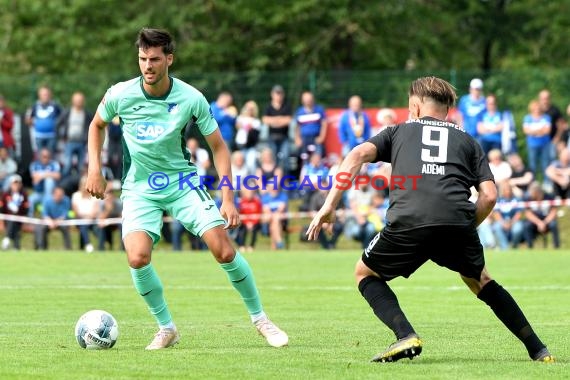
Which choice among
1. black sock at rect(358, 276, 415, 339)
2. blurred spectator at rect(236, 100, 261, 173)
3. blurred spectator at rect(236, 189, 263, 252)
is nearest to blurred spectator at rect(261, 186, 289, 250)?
blurred spectator at rect(236, 189, 263, 252)

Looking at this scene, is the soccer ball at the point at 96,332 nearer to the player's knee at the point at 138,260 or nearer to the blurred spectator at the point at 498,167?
the player's knee at the point at 138,260

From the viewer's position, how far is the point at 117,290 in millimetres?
14367

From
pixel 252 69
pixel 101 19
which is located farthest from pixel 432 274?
pixel 101 19

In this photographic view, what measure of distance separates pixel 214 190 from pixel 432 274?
29.7 ft

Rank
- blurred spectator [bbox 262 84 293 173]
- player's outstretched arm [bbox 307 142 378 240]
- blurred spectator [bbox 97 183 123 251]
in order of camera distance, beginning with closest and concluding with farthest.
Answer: player's outstretched arm [bbox 307 142 378 240] < blurred spectator [bbox 97 183 123 251] < blurred spectator [bbox 262 84 293 173]

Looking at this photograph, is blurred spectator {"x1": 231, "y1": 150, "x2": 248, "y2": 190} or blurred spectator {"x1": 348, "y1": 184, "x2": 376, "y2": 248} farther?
blurred spectator {"x1": 231, "y1": 150, "x2": 248, "y2": 190}

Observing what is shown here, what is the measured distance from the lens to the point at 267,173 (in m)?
24.1

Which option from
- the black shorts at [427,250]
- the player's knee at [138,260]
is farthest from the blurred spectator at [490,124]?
the black shorts at [427,250]

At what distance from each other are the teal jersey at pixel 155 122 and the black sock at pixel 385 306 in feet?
6.00

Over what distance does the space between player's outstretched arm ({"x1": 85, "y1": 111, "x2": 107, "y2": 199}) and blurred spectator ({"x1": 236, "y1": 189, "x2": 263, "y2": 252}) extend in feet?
46.4

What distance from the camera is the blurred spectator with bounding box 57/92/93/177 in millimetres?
24873

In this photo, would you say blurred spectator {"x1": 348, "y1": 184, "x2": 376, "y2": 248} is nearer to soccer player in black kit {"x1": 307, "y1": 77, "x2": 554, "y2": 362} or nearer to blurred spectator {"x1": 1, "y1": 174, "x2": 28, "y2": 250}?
blurred spectator {"x1": 1, "y1": 174, "x2": 28, "y2": 250}

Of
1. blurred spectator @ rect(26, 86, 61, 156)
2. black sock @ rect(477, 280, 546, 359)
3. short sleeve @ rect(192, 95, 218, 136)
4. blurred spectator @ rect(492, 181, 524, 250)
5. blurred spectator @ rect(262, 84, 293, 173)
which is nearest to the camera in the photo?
black sock @ rect(477, 280, 546, 359)

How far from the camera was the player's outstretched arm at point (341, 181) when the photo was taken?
24.7 feet
